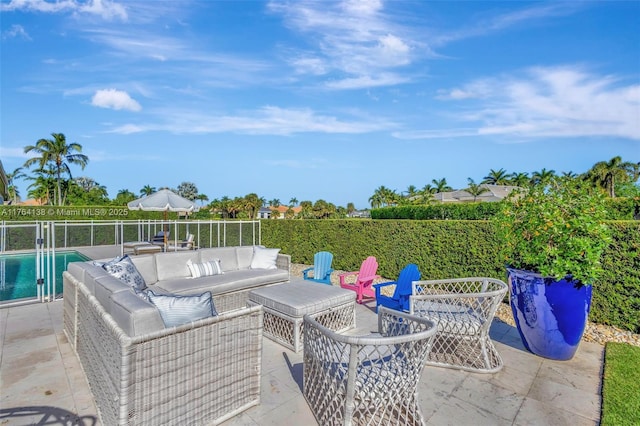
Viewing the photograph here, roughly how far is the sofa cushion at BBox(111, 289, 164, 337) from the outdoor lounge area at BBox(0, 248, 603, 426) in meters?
0.86

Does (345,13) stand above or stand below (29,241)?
above

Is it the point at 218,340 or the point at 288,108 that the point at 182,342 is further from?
the point at 288,108

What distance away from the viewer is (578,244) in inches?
114

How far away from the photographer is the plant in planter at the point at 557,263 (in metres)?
2.94

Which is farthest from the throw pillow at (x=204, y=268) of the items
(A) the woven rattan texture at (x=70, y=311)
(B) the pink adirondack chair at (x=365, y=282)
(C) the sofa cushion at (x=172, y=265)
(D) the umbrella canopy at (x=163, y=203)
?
(D) the umbrella canopy at (x=163, y=203)

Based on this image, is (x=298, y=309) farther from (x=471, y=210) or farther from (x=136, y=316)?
(x=471, y=210)

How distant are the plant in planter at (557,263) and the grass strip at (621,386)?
375 mm

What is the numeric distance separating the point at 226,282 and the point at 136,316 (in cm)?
271

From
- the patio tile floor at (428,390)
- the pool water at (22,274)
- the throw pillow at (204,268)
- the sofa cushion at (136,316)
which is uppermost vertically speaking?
the sofa cushion at (136,316)

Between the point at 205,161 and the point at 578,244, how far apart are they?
49.6 ft

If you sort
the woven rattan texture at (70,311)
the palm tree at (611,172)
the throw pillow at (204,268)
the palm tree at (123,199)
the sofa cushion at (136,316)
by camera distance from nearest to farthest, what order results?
the sofa cushion at (136,316)
the woven rattan texture at (70,311)
the throw pillow at (204,268)
the palm tree at (123,199)
the palm tree at (611,172)

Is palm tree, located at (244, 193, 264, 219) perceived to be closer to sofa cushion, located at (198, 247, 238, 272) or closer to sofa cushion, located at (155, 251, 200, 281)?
sofa cushion, located at (198, 247, 238, 272)

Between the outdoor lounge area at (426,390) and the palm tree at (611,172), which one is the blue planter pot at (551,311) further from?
Result: the palm tree at (611,172)

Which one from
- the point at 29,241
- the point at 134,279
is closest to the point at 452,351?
the point at 134,279
